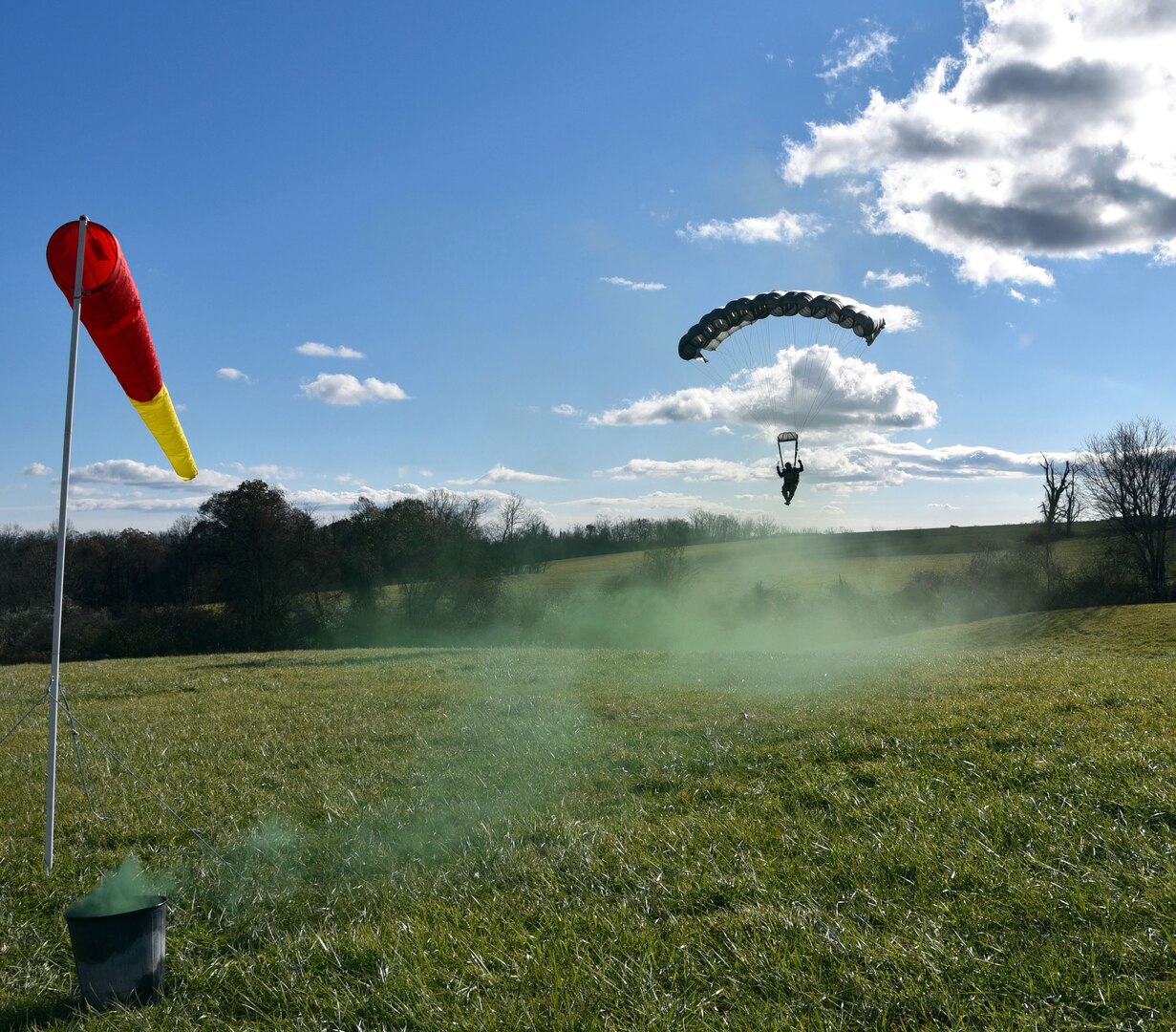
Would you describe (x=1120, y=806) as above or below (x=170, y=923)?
above

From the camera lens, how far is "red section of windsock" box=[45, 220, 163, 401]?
6.00 metres

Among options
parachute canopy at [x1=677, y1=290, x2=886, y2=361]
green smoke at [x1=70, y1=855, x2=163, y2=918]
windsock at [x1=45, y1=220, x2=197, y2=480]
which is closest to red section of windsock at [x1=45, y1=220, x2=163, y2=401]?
windsock at [x1=45, y1=220, x2=197, y2=480]

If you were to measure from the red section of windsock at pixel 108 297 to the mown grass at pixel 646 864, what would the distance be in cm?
411

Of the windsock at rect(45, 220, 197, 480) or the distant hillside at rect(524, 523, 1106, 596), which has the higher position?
the windsock at rect(45, 220, 197, 480)

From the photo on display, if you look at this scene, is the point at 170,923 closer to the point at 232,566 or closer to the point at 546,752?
the point at 546,752

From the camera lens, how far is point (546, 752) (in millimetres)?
8656

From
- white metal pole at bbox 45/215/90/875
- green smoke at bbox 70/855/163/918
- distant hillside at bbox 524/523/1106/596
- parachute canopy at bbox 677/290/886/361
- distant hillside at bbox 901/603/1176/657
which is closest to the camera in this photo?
green smoke at bbox 70/855/163/918

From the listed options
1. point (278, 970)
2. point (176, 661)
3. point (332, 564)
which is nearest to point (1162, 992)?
point (278, 970)

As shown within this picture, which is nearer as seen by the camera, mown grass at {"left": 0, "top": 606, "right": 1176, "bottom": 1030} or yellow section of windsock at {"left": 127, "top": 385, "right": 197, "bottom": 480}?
mown grass at {"left": 0, "top": 606, "right": 1176, "bottom": 1030}

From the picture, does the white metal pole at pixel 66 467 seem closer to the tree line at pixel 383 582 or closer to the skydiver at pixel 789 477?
the skydiver at pixel 789 477

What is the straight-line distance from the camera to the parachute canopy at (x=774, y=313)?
1789 centimetres

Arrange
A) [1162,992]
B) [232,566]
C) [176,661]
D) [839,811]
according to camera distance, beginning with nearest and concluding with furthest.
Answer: [1162,992] → [839,811] → [176,661] → [232,566]

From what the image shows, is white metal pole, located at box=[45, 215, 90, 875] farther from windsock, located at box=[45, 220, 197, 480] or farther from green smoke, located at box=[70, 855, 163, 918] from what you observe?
green smoke, located at box=[70, 855, 163, 918]

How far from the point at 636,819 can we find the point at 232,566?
157 feet
